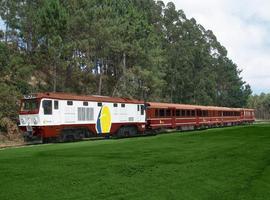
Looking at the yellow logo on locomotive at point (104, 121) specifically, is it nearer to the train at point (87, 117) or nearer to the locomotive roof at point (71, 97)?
the train at point (87, 117)

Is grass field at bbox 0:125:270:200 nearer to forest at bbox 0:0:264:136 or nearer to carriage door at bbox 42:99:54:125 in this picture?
carriage door at bbox 42:99:54:125

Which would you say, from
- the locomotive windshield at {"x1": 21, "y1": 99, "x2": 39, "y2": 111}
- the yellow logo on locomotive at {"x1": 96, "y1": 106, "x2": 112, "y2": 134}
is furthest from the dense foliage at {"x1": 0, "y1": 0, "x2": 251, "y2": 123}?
the yellow logo on locomotive at {"x1": 96, "y1": 106, "x2": 112, "y2": 134}

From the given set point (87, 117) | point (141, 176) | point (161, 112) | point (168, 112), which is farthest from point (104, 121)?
point (141, 176)

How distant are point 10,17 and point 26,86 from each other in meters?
9.06

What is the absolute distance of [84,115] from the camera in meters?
29.9

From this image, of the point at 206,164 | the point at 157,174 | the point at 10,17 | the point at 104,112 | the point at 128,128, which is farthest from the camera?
the point at 10,17

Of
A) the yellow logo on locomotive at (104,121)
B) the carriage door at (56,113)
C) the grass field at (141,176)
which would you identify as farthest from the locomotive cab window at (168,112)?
the grass field at (141,176)

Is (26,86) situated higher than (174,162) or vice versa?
(26,86)

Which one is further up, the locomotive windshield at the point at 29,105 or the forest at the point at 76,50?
the forest at the point at 76,50

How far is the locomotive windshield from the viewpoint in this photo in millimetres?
27456

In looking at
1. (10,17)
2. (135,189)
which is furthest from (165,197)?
(10,17)

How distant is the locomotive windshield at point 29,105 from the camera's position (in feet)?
90.1

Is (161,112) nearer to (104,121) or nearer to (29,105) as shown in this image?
(104,121)

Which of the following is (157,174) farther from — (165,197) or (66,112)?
(66,112)
